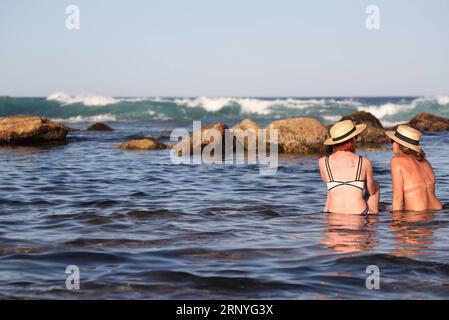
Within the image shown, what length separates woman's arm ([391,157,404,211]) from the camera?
933cm

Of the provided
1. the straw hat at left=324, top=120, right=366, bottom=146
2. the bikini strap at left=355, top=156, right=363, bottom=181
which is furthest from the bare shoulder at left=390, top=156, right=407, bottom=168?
the straw hat at left=324, top=120, right=366, bottom=146

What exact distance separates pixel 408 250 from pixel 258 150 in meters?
13.4

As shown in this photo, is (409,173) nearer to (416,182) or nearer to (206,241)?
(416,182)

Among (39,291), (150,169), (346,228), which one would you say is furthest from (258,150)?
(39,291)

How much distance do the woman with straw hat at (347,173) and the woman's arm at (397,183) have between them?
272 millimetres

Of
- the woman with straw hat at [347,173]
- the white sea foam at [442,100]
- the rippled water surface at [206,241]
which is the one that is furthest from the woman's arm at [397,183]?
the white sea foam at [442,100]

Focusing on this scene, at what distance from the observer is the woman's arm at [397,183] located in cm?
933

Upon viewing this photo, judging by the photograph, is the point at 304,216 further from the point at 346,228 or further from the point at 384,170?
the point at 384,170

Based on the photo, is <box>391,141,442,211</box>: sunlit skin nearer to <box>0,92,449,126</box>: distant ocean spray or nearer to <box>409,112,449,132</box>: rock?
<box>409,112,449,132</box>: rock

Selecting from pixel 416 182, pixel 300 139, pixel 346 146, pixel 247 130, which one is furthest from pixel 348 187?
pixel 247 130

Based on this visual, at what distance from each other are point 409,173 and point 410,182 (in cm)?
15

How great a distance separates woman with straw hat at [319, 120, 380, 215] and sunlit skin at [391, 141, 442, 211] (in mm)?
331

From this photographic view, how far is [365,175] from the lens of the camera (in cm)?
906

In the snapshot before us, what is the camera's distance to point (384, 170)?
16.5 m
